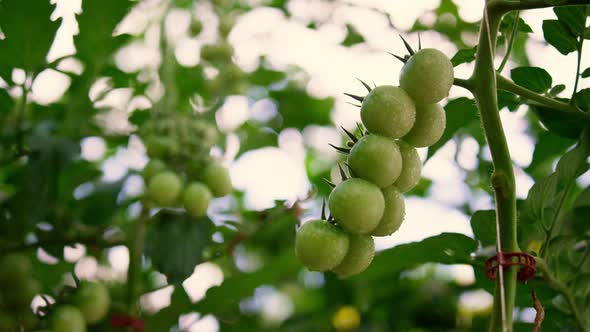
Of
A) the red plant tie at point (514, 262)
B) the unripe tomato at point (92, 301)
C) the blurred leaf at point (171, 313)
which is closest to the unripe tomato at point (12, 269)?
the unripe tomato at point (92, 301)

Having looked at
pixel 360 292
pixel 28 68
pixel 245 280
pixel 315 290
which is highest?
pixel 28 68

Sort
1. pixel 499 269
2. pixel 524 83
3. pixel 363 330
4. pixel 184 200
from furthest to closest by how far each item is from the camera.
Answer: pixel 363 330 < pixel 184 200 < pixel 524 83 < pixel 499 269

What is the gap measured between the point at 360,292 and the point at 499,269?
1096 mm

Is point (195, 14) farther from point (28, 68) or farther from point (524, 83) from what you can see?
point (524, 83)

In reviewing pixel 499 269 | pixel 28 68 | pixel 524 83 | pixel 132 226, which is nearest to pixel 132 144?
pixel 132 226

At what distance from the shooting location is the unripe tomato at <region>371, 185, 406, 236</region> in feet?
A: 2.09

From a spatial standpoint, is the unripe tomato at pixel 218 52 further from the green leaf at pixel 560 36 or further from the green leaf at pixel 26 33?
the green leaf at pixel 560 36

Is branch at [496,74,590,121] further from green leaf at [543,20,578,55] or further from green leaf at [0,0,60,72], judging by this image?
green leaf at [0,0,60,72]

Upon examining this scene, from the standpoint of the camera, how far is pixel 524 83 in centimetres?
77

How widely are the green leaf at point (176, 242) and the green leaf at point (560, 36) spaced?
66 centimetres

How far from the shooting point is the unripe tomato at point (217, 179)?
1.18m

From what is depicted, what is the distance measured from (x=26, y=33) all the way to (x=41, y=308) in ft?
1.49

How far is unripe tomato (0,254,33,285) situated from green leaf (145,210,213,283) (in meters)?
0.22

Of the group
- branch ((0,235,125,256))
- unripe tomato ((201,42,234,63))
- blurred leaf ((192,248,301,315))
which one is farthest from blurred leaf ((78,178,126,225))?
unripe tomato ((201,42,234,63))
